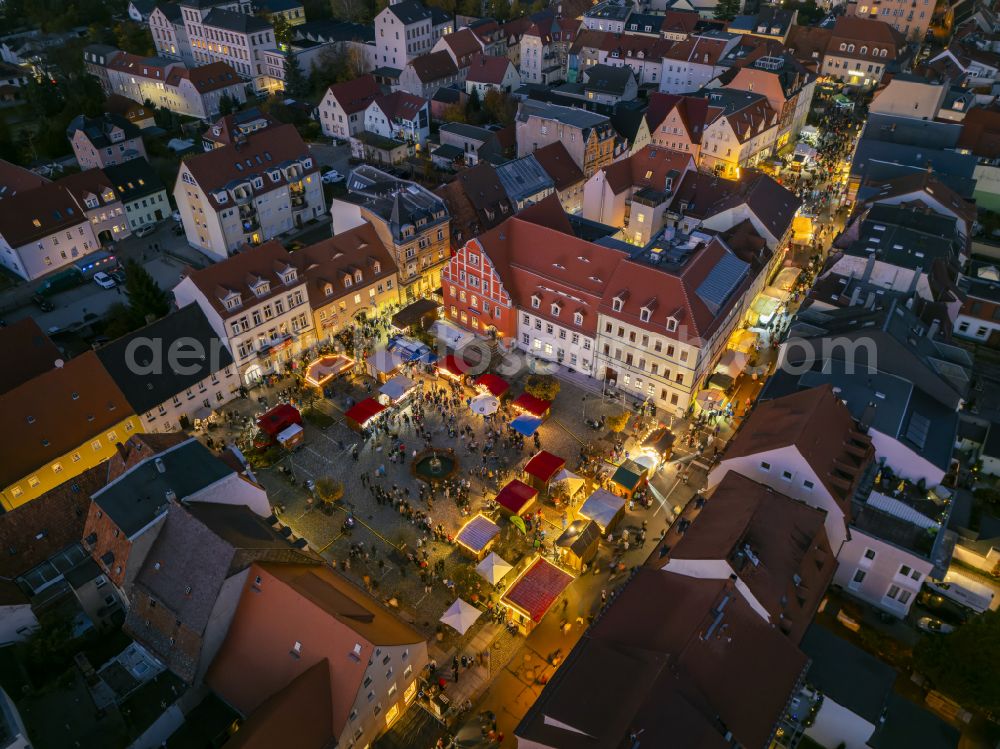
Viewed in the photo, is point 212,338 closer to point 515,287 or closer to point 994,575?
point 515,287

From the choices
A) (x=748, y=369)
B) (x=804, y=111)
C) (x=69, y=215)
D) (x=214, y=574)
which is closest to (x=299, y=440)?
(x=214, y=574)

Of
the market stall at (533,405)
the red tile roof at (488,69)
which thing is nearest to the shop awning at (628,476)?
the market stall at (533,405)

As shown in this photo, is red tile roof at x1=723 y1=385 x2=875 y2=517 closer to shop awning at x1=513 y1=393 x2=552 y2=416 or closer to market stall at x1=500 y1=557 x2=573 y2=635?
market stall at x1=500 y1=557 x2=573 y2=635

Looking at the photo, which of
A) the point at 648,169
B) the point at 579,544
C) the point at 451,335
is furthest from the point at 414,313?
the point at 648,169

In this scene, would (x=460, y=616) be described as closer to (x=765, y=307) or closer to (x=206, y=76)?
(x=765, y=307)

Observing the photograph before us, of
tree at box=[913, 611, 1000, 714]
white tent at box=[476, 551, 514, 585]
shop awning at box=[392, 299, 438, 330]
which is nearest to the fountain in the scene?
white tent at box=[476, 551, 514, 585]

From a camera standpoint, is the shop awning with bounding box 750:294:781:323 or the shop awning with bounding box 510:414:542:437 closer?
the shop awning with bounding box 510:414:542:437

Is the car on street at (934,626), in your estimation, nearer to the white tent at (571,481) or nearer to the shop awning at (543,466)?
the white tent at (571,481)
